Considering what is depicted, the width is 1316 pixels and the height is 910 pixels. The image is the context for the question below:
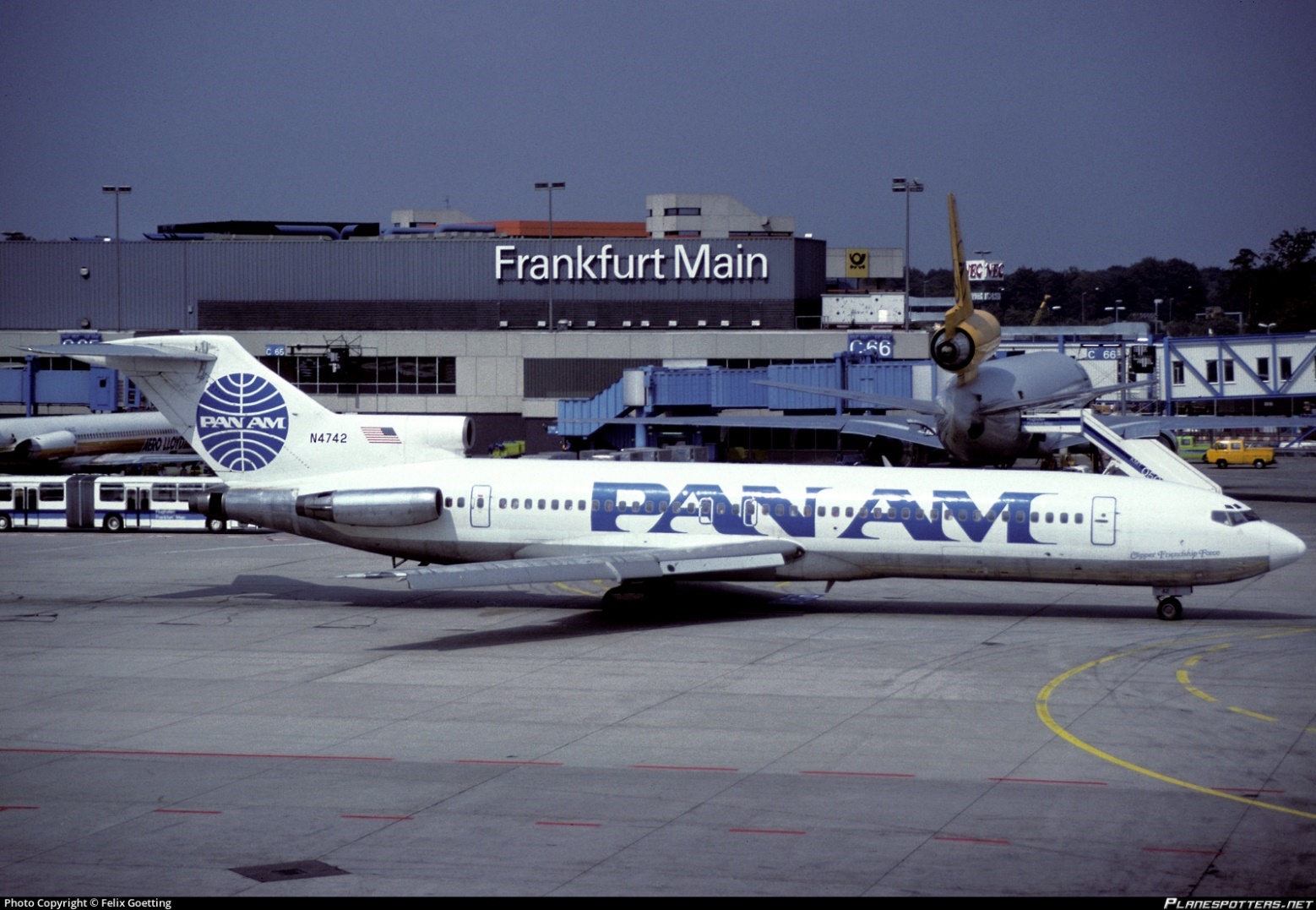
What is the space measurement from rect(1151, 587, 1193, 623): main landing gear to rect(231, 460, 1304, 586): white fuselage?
1.90 feet

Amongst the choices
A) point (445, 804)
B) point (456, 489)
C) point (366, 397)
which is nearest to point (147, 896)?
point (445, 804)

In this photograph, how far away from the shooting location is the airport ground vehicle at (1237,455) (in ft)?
290

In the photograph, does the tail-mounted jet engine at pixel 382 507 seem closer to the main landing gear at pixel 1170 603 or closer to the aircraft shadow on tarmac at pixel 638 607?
the aircraft shadow on tarmac at pixel 638 607

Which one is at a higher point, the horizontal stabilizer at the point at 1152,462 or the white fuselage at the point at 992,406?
the white fuselage at the point at 992,406

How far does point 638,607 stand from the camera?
34531 millimetres

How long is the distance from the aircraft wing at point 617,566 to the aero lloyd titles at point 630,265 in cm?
5942

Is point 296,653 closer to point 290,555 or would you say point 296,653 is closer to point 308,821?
point 308,821

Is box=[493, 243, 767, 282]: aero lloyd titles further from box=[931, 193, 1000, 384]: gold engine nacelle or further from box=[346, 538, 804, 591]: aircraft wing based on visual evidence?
box=[346, 538, 804, 591]: aircraft wing

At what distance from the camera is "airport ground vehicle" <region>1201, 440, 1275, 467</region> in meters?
88.4

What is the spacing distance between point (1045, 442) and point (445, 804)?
159ft

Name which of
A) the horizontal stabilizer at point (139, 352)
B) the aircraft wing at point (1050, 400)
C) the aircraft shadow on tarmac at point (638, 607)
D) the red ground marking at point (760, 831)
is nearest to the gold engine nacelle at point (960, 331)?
the aircraft wing at point (1050, 400)

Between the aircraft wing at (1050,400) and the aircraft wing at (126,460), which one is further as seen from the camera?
the aircraft wing at (126,460)

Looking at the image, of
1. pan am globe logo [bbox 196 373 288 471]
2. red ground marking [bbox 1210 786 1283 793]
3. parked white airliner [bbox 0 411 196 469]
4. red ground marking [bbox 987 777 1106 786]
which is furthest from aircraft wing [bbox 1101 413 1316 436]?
red ground marking [bbox 987 777 1106 786]

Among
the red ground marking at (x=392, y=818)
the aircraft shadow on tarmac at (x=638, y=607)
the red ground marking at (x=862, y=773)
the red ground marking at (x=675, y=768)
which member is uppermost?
the aircraft shadow on tarmac at (x=638, y=607)
